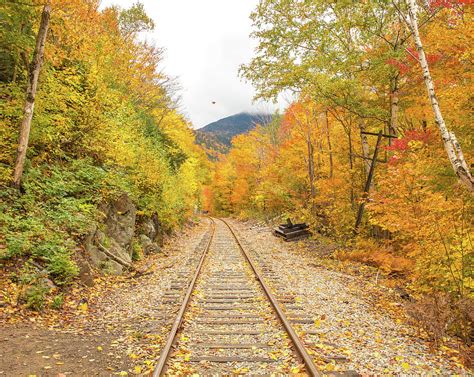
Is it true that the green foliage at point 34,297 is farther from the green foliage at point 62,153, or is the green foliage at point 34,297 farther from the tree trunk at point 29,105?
the tree trunk at point 29,105

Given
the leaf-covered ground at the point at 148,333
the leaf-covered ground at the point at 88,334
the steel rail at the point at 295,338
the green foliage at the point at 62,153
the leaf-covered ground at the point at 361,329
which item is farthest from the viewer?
the green foliage at the point at 62,153

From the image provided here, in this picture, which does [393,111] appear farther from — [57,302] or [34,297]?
[34,297]

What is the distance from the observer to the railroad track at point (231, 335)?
16.3ft

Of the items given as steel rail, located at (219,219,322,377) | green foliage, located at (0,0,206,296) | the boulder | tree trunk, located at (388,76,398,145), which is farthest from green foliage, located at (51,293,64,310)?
tree trunk, located at (388,76,398,145)

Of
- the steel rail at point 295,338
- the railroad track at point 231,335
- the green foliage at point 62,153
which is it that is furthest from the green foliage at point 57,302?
the steel rail at point 295,338

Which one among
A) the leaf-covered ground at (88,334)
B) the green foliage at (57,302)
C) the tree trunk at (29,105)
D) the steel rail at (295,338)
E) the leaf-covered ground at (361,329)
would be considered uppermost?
the tree trunk at (29,105)

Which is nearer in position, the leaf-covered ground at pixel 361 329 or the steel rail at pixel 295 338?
the steel rail at pixel 295 338

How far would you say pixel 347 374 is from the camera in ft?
15.5

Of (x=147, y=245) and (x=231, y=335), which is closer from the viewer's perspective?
Answer: (x=231, y=335)

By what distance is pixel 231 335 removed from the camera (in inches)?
242

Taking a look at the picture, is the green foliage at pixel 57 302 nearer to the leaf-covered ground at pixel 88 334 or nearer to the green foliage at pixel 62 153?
the leaf-covered ground at pixel 88 334

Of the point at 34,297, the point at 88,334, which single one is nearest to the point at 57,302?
the point at 34,297

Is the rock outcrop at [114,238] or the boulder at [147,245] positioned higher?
the rock outcrop at [114,238]

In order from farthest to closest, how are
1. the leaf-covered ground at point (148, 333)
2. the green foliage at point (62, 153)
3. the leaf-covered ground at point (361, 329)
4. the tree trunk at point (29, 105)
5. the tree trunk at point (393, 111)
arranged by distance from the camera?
the tree trunk at point (393, 111)
the tree trunk at point (29, 105)
the green foliage at point (62, 153)
the leaf-covered ground at point (361, 329)
the leaf-covered ground at point (148, 333)
